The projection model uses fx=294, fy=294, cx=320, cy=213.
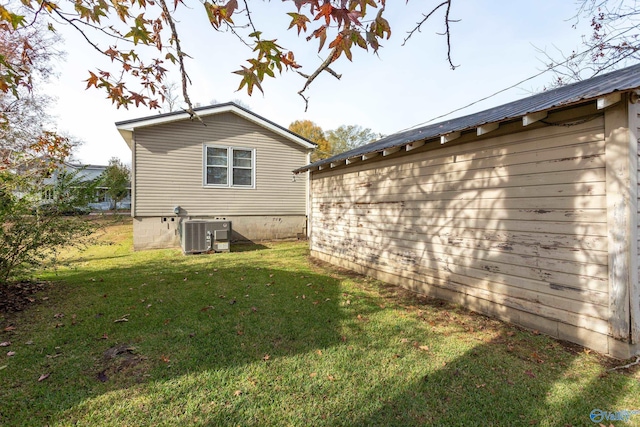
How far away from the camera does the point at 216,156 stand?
1070cm

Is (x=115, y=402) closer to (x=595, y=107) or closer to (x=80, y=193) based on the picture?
(x=80, y=193)

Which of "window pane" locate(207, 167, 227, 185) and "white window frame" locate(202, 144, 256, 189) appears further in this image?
"window pane" locate(207, 167, 227, 185)

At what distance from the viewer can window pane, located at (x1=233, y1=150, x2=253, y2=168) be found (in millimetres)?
11008

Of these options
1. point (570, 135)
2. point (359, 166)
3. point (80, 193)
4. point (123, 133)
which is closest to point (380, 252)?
point (359, 166)

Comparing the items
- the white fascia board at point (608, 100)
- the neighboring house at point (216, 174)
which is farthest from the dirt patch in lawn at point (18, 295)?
the white fascia board at point (608, 100)

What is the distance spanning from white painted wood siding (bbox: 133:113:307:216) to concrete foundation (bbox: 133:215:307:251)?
0.74 feet

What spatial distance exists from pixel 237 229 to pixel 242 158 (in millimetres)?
2687

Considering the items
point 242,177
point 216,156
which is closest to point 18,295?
point 216,156

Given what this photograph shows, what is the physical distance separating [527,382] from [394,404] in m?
Result: 1.27

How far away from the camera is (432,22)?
310 cm

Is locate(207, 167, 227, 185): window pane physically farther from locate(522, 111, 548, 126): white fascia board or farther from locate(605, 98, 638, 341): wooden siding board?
locate(605, 98, 638, 341): wooden siding board

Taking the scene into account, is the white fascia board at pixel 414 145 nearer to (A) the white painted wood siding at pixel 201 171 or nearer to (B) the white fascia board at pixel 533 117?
(B) the white fascia board at pixel 533 117

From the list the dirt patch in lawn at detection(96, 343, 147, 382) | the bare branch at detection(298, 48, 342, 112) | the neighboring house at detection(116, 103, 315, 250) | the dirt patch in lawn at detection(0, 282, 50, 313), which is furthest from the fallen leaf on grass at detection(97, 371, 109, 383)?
the neighboring house at detection(116, 103, 315, 250)

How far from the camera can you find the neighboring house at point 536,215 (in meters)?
2.86
